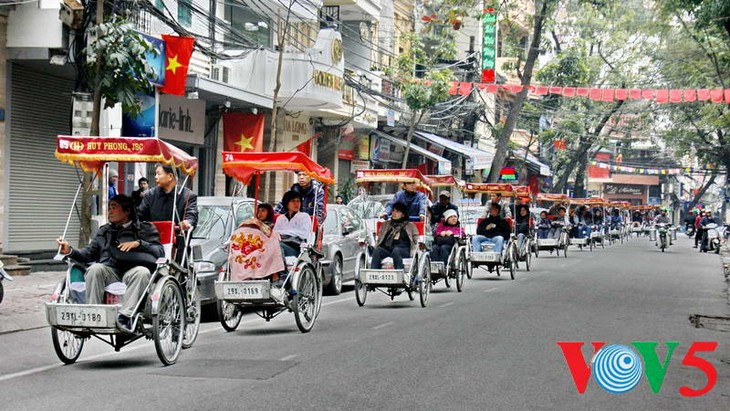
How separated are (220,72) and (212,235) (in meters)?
12.4

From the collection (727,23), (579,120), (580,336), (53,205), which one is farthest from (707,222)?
(580,336)

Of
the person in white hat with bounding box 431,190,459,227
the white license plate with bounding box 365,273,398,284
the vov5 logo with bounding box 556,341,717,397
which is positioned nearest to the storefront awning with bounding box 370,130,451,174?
the person in white hat with bounding box 431,190,459,227

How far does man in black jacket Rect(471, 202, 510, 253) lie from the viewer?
71.6 ft

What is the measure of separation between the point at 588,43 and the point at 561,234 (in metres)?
17.4

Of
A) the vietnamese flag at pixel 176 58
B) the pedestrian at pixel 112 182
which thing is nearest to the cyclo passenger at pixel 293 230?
the pedestrian at pixel 112 182

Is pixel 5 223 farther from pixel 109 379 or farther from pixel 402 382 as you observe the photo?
pixel 402 382

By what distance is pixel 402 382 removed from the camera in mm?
8500

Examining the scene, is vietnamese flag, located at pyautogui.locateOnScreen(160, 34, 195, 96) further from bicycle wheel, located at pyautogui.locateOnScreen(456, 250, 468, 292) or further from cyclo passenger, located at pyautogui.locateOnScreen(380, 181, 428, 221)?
bicycle wheel, located at pyautogui.locateOnScreen(456, 250, 468, 292)

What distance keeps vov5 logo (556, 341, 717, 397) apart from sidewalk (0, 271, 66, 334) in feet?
21.9

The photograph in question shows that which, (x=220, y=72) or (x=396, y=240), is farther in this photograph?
(x=220, y=72)

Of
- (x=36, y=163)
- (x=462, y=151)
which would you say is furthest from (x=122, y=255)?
(x=462, y=151)

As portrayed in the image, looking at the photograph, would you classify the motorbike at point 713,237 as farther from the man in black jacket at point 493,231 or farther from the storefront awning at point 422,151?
the man in black jacket at point 493,231

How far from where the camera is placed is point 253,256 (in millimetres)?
11953

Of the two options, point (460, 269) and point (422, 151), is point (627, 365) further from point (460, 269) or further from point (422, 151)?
point (422, 151)
